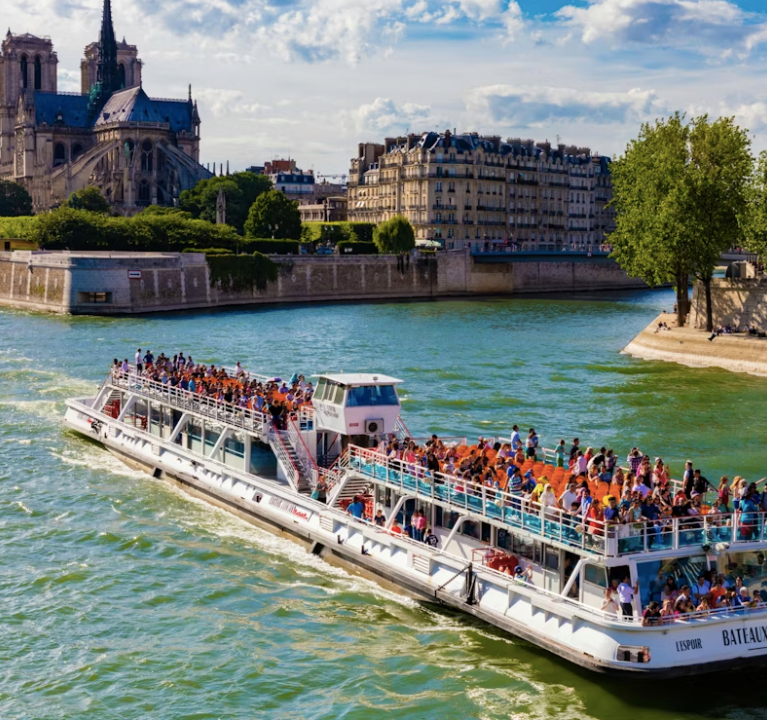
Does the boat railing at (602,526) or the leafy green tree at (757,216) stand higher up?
the leafy green tree at (757,216)

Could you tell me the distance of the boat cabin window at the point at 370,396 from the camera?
23.2 m

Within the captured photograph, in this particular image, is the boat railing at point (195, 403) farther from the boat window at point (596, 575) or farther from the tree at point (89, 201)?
the tree at point (89, 201)

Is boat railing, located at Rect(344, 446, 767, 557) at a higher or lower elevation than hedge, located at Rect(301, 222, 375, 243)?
lower

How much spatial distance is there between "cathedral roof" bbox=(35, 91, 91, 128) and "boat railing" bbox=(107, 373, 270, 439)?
420 feet

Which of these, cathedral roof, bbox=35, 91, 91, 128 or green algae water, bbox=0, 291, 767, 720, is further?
cathedral roof, bbox=35, 91, 91, 128

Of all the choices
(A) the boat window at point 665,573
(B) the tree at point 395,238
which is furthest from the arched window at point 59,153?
(A) the boat window at point 665,573

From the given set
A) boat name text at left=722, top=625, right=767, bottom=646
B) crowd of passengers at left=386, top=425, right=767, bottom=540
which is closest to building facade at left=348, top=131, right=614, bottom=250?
crowd of passengers at left=386, top=425, right=767, bottom=540

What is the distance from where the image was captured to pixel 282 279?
88.8 m

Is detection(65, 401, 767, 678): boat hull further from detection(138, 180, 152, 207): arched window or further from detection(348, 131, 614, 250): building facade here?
detection(138, 180, 152, 207): arched window

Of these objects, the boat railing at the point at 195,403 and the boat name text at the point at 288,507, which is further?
the boat railing at the point at 195,403

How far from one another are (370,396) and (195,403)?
6045 mm

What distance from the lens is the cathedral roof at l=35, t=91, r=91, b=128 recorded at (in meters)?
153

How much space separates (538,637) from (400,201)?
10610cm

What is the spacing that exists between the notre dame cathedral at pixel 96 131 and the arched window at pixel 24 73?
0.43 feet
